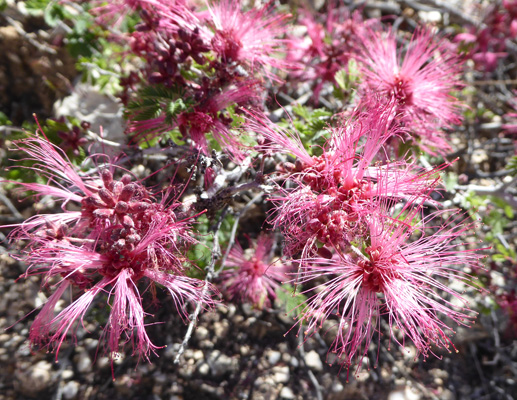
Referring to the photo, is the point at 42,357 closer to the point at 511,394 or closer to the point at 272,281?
the point at 272,281

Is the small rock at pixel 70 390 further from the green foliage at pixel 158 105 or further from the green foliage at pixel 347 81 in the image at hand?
the green foliage at pixel 347 81

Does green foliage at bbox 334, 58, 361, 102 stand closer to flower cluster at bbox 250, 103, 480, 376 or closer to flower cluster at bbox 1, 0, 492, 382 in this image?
flower cluster at bbox 1, 0, 492, 382

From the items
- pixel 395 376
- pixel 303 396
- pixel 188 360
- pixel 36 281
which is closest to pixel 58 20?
pixel 36 281

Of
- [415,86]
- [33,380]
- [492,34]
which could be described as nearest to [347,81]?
[415,86]

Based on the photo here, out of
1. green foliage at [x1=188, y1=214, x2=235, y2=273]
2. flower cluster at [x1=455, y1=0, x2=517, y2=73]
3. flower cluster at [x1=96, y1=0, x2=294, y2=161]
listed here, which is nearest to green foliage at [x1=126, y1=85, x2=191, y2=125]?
flower cluster at [x1=96, y1=0, x2=294, y2=161]

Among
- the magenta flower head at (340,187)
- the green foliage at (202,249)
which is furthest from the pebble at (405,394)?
the green foliage at (202,249)

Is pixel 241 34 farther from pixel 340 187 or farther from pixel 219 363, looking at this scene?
pixel 219 363
